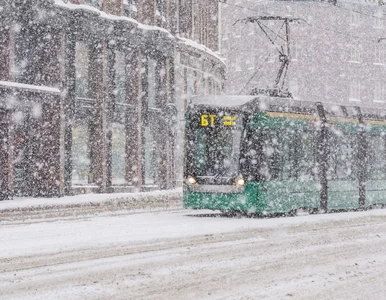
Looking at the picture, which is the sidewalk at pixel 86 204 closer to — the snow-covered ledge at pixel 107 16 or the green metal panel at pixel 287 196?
the green metal panel at pixel 287 196

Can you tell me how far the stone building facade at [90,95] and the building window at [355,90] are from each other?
30441 millimetres

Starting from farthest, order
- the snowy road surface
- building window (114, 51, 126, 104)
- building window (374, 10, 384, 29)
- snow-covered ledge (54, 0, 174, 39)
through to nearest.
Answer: building window (374, 10, 384, 29) < building window (114, 51, 126, 104) < snow-covered ledge (54, 0, 174, 39) < the snowy road surface

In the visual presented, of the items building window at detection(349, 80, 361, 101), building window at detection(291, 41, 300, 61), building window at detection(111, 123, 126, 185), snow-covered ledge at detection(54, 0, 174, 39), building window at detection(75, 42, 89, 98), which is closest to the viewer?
snow-covered ledge at detection(54, 0, 174, 39)

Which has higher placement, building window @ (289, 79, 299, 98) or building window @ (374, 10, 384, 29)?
building window @ (374, 10, 384, 29)

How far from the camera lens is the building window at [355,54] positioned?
6762 centimetres

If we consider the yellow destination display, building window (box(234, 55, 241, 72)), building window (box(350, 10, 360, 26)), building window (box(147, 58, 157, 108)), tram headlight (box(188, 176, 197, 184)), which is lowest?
tram headlight (box(188, 176, 197, 184))

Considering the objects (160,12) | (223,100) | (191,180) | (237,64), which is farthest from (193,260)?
(237,64)

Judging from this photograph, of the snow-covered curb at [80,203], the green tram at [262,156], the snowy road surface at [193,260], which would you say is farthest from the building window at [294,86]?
the snowy road surface at [193,260]

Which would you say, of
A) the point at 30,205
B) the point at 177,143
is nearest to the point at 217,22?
the point at 177,143

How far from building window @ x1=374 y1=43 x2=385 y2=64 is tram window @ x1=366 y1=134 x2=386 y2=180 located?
49.1m

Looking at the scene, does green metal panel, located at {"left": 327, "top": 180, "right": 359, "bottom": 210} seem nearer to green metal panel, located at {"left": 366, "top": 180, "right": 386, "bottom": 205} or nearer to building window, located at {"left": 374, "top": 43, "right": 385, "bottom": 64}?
green metal panel, located at {"left": 366, "top": 180, "right": 386, "bottom": 205}

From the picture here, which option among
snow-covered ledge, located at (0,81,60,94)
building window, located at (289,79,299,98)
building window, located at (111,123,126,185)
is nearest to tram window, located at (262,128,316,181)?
snow-covered ledge, located at (0,81,60,94)

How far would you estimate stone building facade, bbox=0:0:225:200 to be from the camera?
1117 inches

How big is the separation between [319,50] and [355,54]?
4.80 metres
